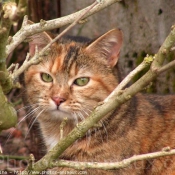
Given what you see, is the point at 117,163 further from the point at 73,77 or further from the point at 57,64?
the point at 57,64

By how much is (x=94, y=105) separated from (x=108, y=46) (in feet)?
1.60

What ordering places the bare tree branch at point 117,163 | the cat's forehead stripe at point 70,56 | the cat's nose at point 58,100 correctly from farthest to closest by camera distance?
the cat's forehead stripe at point 70,56 < the cat's nose at point 58,100 < the bare tree branch at point 117,163

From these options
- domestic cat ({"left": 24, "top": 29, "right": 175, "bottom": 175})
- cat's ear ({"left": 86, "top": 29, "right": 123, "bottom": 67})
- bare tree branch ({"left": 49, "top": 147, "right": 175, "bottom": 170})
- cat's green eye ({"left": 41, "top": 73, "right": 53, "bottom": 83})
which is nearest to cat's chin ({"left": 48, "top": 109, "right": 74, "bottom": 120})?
domestic cat ({"left": 24, "top": 29, "right": 175, "bottom": 175})

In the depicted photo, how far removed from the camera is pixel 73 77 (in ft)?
11.6

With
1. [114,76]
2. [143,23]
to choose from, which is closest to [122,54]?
[143,23]

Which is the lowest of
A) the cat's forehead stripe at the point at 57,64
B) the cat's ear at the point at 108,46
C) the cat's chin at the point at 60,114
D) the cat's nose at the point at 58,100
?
the cat's chin at the point at 60,114

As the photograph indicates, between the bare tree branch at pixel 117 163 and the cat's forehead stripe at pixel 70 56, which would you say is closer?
the bare tree branch at pixel 117 163

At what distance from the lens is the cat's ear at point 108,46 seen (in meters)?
3.59

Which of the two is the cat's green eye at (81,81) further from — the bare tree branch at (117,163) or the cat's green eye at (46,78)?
the bare tree branch at (117,163)

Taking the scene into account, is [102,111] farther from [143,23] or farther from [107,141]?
[143,23]

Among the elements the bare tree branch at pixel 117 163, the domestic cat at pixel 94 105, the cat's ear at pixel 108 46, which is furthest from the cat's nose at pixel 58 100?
the bare tree branch at pixel 117 163

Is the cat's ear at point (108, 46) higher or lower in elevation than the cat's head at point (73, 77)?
higher

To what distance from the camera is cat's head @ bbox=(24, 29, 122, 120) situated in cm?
347

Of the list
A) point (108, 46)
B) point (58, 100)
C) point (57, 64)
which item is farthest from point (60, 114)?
point (108, 46)
